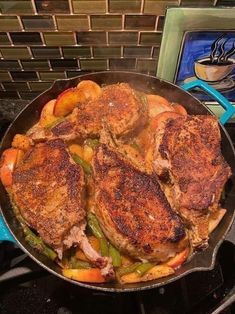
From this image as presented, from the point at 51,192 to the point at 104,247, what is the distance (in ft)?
1.05

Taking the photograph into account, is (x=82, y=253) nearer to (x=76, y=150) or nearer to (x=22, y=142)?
(x=76, y=150)

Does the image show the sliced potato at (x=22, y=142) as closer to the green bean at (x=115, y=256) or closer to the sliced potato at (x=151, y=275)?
the green bean at (x=115, y=256)

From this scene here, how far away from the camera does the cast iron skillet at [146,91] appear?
4.69 feet

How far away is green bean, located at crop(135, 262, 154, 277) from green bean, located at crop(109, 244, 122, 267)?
0.08 meters

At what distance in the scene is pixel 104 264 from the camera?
4.64 ft

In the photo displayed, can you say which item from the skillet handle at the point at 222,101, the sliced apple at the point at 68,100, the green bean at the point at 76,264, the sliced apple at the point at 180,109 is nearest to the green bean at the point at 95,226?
the green bean at the point at 76,264

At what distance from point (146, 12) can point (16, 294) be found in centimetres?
156

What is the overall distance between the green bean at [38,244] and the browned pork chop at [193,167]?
55 centimetres

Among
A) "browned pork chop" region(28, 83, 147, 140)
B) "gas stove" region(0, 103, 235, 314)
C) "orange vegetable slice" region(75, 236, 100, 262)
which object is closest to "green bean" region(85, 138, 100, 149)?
"browned pork chop" region(28, 83, 147, 140)

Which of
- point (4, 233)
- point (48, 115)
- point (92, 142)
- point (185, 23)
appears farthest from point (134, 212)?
point (185, 23)

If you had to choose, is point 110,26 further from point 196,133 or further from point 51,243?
point 51,243

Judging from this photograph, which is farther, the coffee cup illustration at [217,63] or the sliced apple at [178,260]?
the coffee cup illustration at [217,63]

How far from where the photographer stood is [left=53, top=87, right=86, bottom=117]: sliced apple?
5.67ft

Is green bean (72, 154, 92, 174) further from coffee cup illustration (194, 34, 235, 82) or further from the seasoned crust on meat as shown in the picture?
coffee cup illustration (194, 34, 235, 82)
